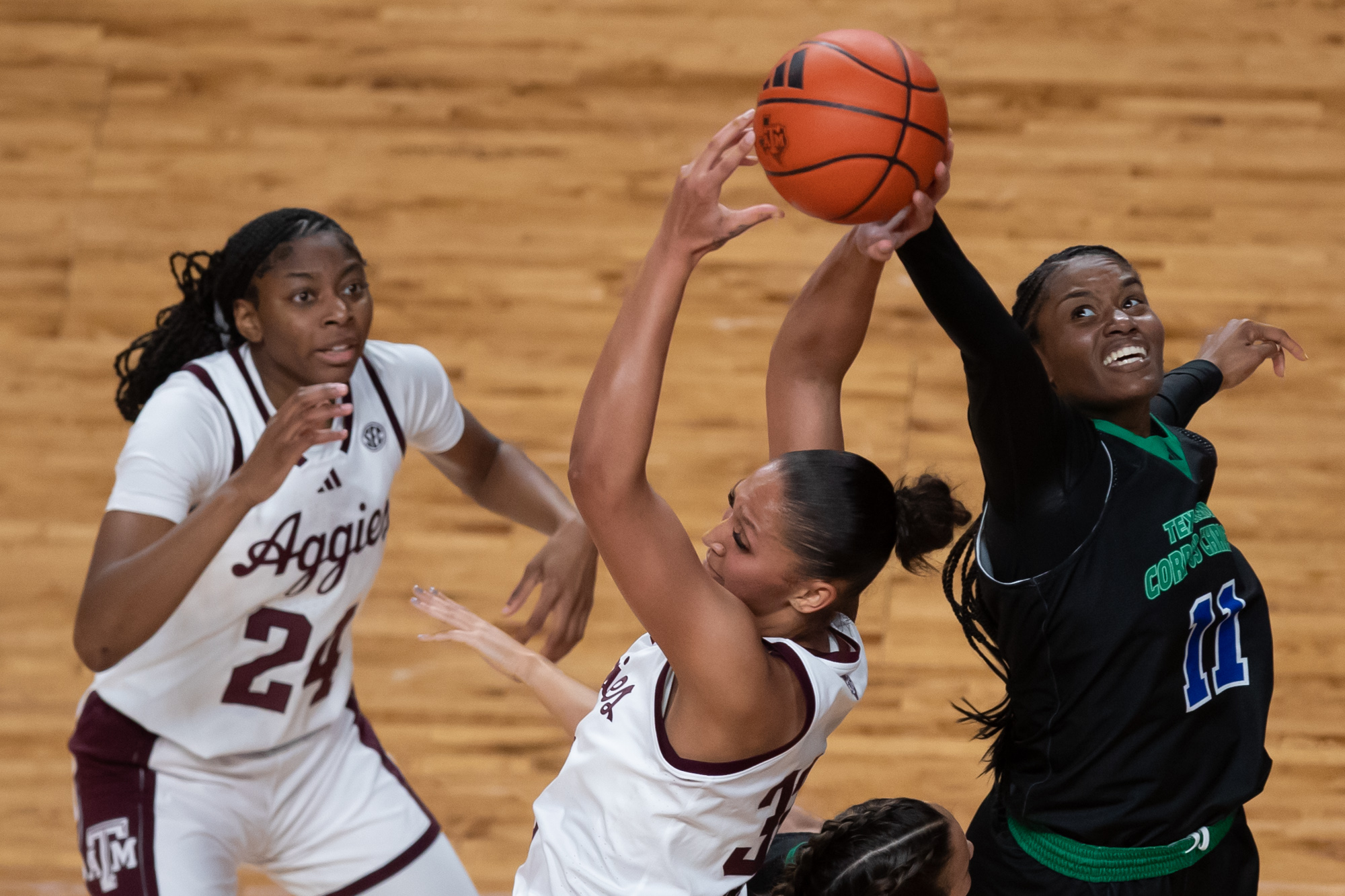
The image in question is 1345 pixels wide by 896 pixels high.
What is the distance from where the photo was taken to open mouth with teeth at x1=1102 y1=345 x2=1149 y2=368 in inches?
87.7

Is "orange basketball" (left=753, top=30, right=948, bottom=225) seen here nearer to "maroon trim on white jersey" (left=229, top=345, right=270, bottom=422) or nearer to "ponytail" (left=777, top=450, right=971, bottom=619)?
"ponytail" (left=777, top=450, right=971, bottom=619)

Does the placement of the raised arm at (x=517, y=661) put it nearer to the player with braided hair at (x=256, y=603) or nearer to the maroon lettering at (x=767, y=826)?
the player with braided hair at (x=256, y=603)

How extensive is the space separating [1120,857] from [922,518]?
2.22 ft

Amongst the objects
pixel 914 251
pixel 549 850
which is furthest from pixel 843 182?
pixel 549 850

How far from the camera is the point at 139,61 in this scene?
5.71 meters

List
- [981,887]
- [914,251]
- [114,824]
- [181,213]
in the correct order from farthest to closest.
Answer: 1. [181,213]
2. [114,824]
3. [981,887]
4. [914,251]

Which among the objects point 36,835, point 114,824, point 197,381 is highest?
point 197,381

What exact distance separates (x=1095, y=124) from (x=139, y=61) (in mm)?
4084

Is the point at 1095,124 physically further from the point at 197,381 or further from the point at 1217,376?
the point at 197,381

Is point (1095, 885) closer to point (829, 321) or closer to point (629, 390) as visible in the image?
point (829, 321)

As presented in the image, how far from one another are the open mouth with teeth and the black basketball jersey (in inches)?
4.5

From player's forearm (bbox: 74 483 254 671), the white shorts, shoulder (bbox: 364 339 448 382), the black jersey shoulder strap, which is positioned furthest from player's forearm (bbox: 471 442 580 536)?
player's forearm (bbox: 74 483 254 671)

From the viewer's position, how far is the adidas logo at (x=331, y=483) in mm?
2857

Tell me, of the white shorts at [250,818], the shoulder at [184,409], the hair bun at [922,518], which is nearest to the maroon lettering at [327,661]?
the white shorts at [250,818]
